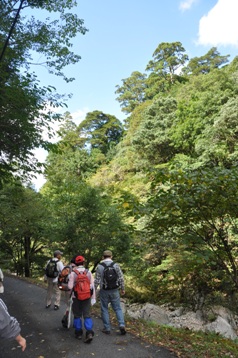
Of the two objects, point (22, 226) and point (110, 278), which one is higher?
point (22, 226)

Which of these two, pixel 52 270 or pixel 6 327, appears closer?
pixel 6 327

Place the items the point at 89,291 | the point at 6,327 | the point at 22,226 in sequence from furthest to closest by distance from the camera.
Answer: the point at 22,226, the point at 89,291, the point at 6,327

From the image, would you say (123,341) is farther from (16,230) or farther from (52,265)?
(16,230)

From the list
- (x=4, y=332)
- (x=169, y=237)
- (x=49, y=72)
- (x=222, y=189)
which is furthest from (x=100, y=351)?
(x=49, y=72)

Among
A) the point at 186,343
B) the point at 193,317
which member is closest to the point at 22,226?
the point at 193,317

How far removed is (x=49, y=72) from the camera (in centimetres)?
990

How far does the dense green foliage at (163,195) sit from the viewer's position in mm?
4684

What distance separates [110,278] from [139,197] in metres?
3.50

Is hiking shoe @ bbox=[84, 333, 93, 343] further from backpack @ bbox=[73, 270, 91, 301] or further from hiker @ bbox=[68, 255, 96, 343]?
backpack @ bbox=[73, 270, 91, 301]

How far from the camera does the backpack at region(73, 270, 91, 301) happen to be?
541cm

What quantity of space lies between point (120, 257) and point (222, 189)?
10.3 m

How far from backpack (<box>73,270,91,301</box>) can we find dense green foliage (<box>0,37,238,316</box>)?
1.15 meters

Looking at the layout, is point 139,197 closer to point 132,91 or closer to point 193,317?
point 193,317

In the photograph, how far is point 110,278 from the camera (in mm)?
5762
